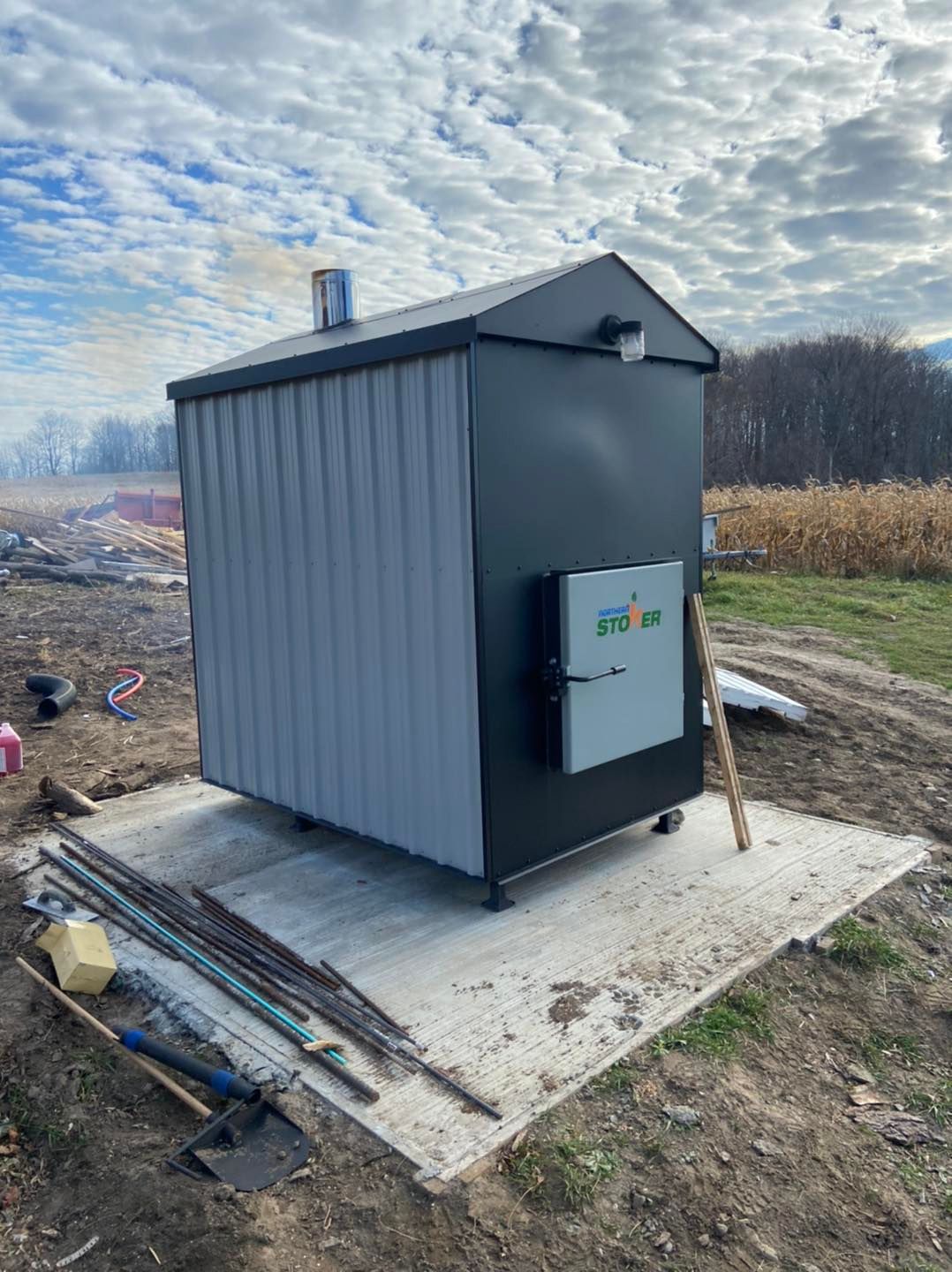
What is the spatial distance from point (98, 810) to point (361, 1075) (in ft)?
9.48

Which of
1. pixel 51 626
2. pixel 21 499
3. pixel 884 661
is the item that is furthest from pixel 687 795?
pixel 21 499

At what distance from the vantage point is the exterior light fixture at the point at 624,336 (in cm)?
368

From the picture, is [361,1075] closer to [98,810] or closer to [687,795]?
[687,795]

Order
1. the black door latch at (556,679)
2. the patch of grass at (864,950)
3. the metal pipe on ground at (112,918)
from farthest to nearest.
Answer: the black door latch at (556,679)
the metal pipe on ground at (112,918)
the patch of grass at (864,950)

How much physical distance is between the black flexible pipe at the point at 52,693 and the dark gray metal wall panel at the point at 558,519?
15.9 feet

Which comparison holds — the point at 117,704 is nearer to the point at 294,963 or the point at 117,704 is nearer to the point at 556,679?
the point at 294,963

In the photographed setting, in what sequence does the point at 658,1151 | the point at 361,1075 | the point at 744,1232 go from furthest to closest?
the point at 361,1075, the point at 658,1151, the point at 744,1232

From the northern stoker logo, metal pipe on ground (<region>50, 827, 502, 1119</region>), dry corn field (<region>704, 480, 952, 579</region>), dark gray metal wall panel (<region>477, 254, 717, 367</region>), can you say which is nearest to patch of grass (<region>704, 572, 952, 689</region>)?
dry corn field (<region>704, 480, 952, 579</region>)

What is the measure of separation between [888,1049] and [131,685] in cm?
654

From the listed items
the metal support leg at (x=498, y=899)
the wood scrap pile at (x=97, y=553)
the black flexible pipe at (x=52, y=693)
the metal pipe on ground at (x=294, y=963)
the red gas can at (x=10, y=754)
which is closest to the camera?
the metal pipe on ground at (x=294, y=963)

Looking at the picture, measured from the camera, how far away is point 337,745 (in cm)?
415

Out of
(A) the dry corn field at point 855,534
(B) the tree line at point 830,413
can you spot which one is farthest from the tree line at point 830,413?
(A) the dry corn field at point 855,534

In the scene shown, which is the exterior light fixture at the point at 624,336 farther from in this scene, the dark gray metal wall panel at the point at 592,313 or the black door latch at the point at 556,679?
the black door latch at the point at 556,679

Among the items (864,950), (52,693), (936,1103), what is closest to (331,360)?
(864,950)
